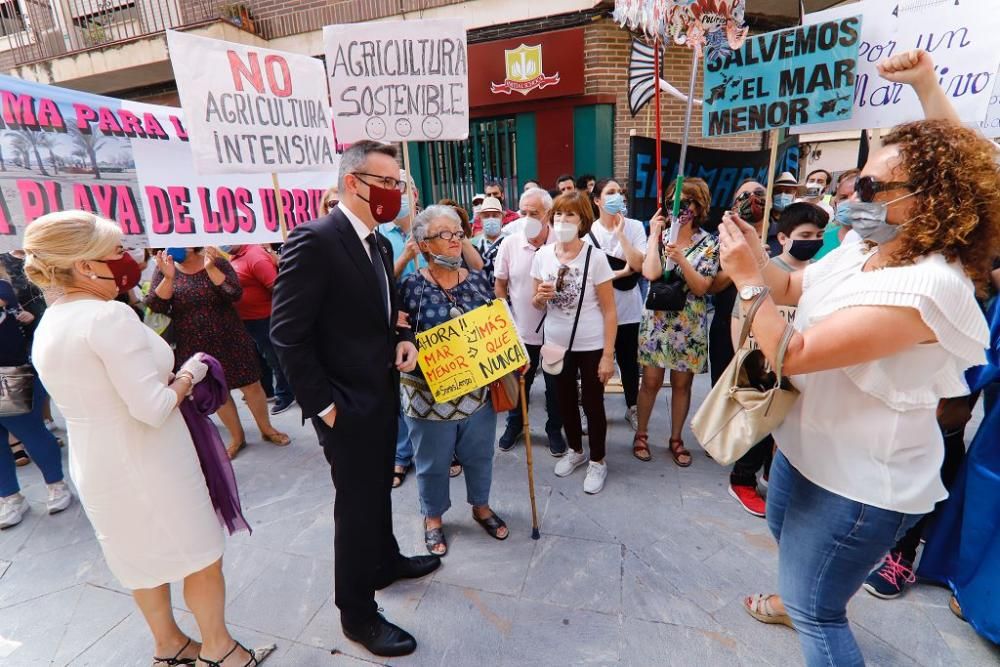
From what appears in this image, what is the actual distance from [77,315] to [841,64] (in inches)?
162

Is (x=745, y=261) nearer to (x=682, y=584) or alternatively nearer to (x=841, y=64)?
(x=682, y=584)

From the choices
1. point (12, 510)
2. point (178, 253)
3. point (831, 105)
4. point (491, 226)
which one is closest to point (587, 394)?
point (491, 226)

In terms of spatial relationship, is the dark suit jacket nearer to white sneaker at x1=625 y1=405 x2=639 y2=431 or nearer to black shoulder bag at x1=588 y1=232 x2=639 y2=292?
black shoulder bag at x1=588 y1=232 x2=639 y2=292

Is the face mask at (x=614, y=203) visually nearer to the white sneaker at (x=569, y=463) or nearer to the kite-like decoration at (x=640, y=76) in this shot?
the white sneaker at (x=569, y=463)

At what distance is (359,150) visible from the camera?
75.7 inches

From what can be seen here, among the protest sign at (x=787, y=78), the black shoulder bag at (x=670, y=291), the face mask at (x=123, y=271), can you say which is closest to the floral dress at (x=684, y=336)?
the black shoulder bag at (x=670, y=291)

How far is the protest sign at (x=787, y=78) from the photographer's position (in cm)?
304

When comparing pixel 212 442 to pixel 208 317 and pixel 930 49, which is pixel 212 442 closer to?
pixel 208 317

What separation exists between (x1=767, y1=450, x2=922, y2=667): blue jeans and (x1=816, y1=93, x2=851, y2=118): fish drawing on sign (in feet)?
8.69

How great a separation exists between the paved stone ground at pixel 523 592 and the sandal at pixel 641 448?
0.65 feet

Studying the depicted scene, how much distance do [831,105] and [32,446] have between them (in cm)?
573

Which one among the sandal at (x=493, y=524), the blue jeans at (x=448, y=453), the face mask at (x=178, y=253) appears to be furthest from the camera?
the face mask at (x=178, y=253)

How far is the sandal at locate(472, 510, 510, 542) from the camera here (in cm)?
283

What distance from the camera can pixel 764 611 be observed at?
7.13 ft
